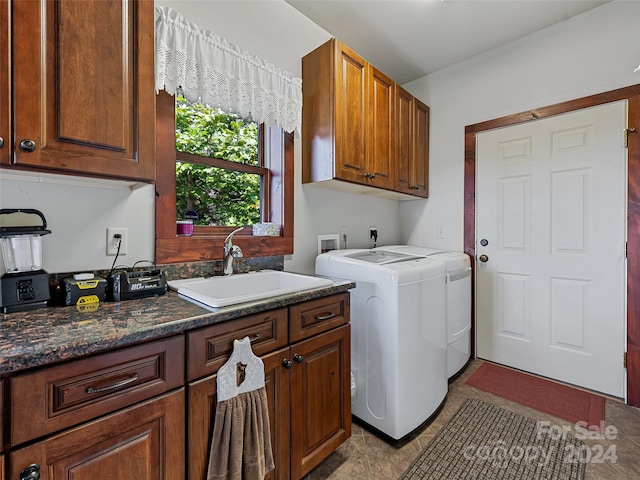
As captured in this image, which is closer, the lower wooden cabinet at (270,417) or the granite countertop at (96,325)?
the granite countertop at (96,325)

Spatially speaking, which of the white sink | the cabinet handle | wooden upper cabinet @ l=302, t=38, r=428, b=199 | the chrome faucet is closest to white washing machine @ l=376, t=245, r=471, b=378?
wooden upper cabinet @ l=302, t=38, r=428, b=199

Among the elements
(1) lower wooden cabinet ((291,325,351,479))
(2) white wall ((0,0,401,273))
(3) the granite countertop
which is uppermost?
(2) white wall ((0,0,401,273))

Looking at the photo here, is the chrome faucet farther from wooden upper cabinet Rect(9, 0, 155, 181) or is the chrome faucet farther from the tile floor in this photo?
the tile floor

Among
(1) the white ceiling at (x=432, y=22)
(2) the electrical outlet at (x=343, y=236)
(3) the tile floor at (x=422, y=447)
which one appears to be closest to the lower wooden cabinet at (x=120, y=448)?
(3) the tile floor at (x=422, y=447)

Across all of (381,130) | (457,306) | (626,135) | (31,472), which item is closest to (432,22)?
(381,130)

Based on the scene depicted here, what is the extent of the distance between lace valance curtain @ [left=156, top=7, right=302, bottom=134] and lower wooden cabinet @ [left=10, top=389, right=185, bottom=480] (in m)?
1.24

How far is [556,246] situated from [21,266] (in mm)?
3015

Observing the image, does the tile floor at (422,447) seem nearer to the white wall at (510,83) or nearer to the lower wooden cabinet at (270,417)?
the lower wooden cabinet at (270,417)

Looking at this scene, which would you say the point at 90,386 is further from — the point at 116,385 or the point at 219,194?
the point at 219,194

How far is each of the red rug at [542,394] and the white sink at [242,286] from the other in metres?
1.65

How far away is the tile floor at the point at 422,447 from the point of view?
57.2 inches

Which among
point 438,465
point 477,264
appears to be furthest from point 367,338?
point 477,264

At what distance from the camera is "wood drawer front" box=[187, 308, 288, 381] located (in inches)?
37.6

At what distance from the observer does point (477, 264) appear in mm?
2635
